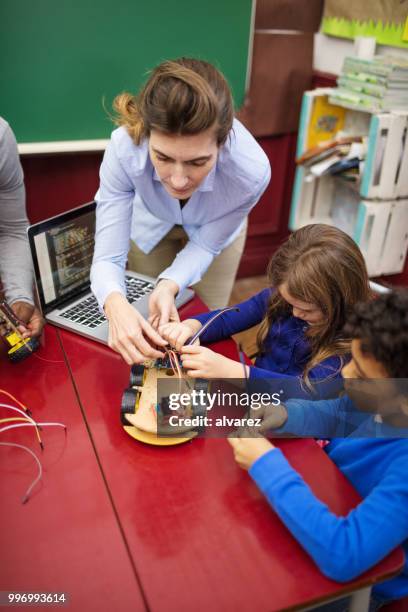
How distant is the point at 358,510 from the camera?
80 centimetres

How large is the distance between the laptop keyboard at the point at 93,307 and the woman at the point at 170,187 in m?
0.08

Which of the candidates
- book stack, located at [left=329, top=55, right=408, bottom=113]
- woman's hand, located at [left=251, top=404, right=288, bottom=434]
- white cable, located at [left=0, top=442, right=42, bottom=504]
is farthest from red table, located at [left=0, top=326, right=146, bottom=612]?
book stack, located at [left=329, top=55, right=408, bottom=113]

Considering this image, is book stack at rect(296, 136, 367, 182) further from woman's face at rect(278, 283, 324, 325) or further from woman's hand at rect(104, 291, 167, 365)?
woman's hand at rect(104, 291, 167, 365)

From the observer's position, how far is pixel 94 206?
1435 millimetres

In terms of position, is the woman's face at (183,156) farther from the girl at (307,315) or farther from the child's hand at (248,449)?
the child's hand at (248,449)

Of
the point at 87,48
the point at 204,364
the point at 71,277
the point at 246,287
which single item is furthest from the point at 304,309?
the point at 246,287

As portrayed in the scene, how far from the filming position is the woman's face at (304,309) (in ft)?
3.96

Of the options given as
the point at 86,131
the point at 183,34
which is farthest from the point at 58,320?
the point at 183,34

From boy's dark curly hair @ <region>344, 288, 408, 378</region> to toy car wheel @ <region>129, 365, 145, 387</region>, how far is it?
45cm

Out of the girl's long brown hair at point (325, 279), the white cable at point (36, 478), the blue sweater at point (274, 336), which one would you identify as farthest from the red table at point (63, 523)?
the girl's long brown hair at point (325, 279)

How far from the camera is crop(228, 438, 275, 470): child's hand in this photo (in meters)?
0.89

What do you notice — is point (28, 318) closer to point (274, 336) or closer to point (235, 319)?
point (235, 319)

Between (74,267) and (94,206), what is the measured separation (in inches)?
7.1

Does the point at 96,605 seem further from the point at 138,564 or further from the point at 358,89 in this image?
the point at 358,89
